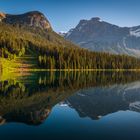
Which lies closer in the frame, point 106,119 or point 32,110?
point 106,119

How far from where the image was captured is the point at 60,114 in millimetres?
46781

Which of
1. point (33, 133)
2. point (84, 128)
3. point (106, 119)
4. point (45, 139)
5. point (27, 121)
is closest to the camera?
point (45, 139)

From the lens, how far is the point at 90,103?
62.2 metres

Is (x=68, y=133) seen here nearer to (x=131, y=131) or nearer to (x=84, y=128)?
(x=84, y=128)

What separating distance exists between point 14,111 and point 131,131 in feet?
65.2

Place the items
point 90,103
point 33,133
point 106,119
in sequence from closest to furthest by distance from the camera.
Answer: point 33,133 → point 106,119 → point 90,103

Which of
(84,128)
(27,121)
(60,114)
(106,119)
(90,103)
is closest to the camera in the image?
(84,128)

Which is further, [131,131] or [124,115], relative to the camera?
[124,115]

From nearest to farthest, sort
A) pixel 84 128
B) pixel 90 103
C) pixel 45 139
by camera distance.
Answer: pixel 45 139, pixel 84 128, pixel 90 103

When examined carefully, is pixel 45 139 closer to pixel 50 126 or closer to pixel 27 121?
pixel 50 126

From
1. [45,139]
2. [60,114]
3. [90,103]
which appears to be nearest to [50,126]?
[45,139]

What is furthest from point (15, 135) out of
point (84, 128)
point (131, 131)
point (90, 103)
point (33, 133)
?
point (90, 103)

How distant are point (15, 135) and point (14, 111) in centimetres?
1494

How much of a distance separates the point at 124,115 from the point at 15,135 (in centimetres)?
2110
